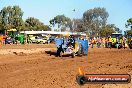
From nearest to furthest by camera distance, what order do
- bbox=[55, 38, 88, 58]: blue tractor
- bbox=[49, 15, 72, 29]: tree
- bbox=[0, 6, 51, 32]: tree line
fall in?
bbox=[55, 38, 88, 58]: blue tractor → bbox=[0, 6, 51, 32]: tree line → bbox=[49, 15, 72, 29]: tree

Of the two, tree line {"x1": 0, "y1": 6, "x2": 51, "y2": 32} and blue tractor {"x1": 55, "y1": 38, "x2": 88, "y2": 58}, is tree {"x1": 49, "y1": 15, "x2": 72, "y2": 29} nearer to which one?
tree line {"x1": 0, "y1": 6, "x2": 51, "y2": 32}

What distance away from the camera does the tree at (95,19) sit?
12562 cm

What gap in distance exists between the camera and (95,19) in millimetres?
131750

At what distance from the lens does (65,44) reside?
24031 mm

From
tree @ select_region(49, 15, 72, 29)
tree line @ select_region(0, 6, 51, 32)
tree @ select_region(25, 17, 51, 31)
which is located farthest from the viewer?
Result: tree @ select_region(49, 15, 72, 29)

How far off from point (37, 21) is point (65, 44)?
322 feet

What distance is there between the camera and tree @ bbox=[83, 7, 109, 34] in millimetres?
125625

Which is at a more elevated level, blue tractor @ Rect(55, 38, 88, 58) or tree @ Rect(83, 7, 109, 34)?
tree @ Rect(83, 7, 109, 34)

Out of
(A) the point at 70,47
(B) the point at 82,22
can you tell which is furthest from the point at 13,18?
(A) the point at 70,47

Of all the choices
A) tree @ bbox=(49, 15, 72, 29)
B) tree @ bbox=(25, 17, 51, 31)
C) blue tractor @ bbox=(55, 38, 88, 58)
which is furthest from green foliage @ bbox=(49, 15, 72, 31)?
blue tractor @ bbox=(55, 38, 88, 58)

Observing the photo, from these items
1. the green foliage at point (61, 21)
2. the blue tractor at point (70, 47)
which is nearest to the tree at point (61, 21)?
the green foliage at point (61, 21)

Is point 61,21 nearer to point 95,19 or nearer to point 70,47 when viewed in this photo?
point 95,19

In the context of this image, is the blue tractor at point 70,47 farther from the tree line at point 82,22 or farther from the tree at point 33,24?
the tree at point 33,24

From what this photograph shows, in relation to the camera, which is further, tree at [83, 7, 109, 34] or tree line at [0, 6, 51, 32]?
tree at [83, 7, 109, 34]
